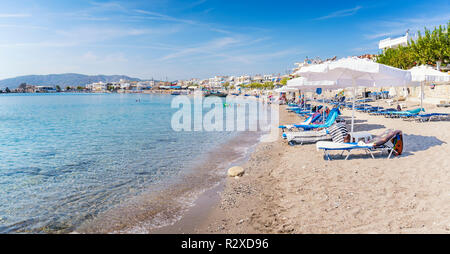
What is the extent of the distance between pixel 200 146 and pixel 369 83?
7.33 meters

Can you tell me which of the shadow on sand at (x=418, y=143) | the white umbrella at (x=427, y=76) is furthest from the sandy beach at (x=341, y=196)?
the white umbrella at (x=427, y=76)

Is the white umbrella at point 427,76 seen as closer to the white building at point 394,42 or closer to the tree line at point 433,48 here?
the tree line at point 433,48

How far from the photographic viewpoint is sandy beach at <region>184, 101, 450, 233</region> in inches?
157

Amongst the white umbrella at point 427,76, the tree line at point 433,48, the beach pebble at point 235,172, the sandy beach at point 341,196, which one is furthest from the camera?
the tree line at point 433,48

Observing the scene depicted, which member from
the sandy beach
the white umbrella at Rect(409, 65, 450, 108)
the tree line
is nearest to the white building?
the tree line

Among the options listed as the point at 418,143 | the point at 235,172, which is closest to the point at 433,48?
the point at 418,143

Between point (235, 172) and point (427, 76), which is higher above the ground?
point (427, 76)

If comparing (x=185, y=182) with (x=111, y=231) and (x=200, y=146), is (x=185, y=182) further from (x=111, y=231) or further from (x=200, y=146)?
(x=200, y=146)

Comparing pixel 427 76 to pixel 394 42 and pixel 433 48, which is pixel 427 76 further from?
pixel 394 42

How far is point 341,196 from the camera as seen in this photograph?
4.96 metres

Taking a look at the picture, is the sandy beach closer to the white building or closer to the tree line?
the tree line

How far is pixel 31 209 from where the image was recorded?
5988 mm

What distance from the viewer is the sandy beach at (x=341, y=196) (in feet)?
13.1

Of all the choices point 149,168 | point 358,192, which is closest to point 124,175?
point 149,168
